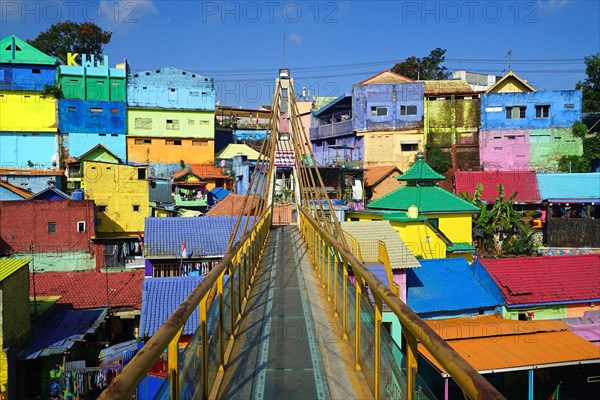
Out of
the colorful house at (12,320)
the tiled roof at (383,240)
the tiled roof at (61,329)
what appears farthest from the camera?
the tiled roof at (383,240)

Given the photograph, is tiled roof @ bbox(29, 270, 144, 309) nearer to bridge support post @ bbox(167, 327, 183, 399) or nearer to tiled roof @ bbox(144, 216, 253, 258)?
tiled roof @ bbox(144, 216, 253, 258)

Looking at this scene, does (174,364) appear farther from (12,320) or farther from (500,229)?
(500,229)

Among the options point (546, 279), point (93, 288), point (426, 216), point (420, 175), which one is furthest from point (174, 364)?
point (420, 175)

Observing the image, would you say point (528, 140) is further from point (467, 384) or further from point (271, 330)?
point (467, 384)

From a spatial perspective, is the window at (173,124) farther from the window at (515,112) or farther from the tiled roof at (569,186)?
the tiled roof at (569,186)

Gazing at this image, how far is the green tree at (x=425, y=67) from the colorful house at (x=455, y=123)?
14437 millimetres

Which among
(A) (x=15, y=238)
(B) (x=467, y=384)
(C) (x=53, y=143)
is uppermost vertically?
(C) (x=53, y=143)

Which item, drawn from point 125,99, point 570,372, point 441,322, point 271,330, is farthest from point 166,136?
point 271,330

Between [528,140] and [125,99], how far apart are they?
2757 centimetres

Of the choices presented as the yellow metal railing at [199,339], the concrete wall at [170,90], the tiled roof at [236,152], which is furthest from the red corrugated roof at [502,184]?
the yellow metal railing at [199,339]

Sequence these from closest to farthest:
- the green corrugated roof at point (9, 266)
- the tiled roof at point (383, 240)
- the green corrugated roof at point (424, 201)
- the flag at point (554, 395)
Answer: the green corrugated roof at point (9, 266)
the flag at point (554, 395)
the tiled roof at point (383, 240)
the green corrugated roof at point (424, 201)

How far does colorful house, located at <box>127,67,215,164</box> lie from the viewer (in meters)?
37.2

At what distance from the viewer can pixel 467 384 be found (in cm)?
174

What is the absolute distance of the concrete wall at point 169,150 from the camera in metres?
37.3
